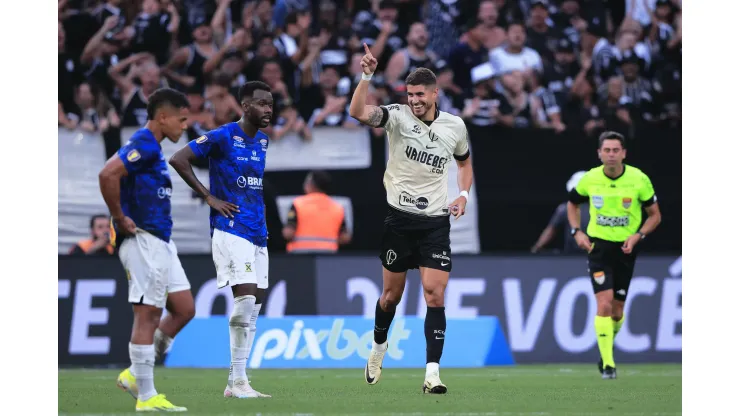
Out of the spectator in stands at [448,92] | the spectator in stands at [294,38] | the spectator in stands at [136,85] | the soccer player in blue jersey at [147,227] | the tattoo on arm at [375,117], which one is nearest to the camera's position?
the soccer player in blue jersey at [147,227]

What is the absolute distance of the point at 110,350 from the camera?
14.7 meters

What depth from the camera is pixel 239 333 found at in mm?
9234

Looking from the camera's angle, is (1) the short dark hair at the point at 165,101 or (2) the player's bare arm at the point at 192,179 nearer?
(1) the short dark hair at the point at 165,101

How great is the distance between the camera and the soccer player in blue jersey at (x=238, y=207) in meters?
9.17

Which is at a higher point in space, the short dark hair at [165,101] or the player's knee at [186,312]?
the short dark hair at [165,101]

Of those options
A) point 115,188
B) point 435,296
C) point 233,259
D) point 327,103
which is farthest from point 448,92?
point 115,188

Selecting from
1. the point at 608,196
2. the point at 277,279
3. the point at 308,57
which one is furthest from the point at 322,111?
the point at 608,196

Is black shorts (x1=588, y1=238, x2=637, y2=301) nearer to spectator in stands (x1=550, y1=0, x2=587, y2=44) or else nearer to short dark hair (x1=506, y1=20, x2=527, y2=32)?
short dark hair (x1=506, y1=20, x2=527, y2=32)

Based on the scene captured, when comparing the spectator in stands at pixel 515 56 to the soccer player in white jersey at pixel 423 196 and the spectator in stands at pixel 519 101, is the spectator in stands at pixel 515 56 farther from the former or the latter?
the soccer player in white jersey at pixel 423 196

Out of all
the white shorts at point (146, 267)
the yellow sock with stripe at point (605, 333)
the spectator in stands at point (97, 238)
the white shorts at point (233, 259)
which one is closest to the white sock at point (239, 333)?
the white shorts at point (233, 259)

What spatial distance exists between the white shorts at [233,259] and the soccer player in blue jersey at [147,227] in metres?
1.12

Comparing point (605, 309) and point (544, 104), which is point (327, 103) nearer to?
point (544, 104)

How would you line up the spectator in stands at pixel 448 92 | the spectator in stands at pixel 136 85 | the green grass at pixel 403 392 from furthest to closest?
the spectator in stands at pixel 448 92 < the spectator in stands at pixel 136 85 < the green grass at pixel 403 392

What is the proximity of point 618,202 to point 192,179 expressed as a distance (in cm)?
526
